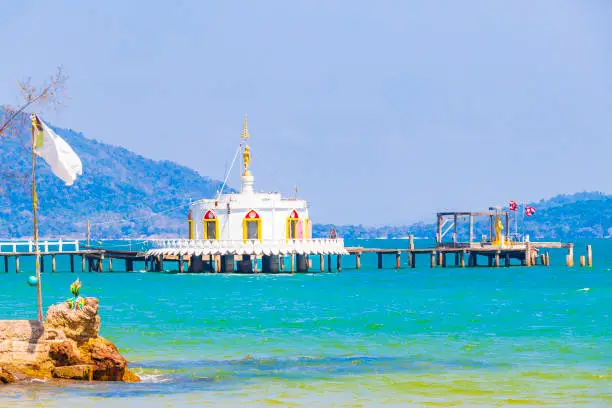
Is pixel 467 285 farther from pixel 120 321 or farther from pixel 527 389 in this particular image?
pixel 527 389

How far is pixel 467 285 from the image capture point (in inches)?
3029

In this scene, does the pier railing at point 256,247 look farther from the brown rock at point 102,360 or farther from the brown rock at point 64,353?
the brown rock at point 64,353

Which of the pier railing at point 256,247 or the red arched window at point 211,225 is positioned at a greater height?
the red arched window at point 211,225

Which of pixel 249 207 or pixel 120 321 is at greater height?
pixel 249 207

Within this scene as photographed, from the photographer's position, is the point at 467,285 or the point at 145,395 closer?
the point at 145,395

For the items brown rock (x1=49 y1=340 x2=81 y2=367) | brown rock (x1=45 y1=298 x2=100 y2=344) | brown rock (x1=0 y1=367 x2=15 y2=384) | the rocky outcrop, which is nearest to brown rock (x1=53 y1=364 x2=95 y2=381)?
the rocky outcrop

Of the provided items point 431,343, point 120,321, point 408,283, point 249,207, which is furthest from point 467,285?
point 431,343

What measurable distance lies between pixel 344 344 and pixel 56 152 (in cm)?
1415

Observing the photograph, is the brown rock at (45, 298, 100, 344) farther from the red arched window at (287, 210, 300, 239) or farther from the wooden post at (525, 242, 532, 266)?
the wooden post at (525, 242, 532, 266)

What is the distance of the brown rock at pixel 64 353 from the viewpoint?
87.7 feet

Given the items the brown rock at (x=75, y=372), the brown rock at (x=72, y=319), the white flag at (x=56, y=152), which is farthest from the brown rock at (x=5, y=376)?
the white flag at (x=56, y=152)

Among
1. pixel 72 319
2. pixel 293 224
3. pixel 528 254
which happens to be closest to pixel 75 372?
pixel 72 319

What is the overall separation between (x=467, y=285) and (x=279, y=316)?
28.3 metres

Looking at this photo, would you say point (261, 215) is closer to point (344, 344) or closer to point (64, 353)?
point (344, 344)
